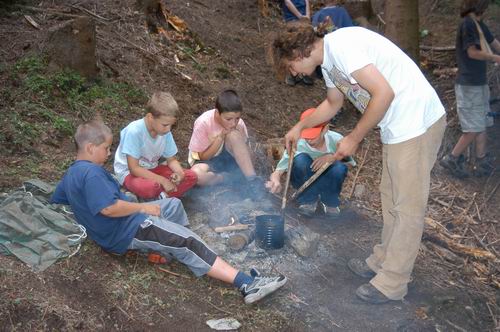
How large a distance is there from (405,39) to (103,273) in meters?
5.69

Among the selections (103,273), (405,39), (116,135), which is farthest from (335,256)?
(405,39)

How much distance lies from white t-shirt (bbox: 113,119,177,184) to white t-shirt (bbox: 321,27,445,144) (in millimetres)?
1687

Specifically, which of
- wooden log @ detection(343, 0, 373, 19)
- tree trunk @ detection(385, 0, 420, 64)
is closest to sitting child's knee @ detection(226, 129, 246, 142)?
tree trunk @ detection(385, 0, 420, 64)

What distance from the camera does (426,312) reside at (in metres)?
3.72

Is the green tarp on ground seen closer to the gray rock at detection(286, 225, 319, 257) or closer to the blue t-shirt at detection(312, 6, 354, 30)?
the gray rock at detection(286, 225, 319, 257)

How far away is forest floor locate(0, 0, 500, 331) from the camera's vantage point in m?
3.40

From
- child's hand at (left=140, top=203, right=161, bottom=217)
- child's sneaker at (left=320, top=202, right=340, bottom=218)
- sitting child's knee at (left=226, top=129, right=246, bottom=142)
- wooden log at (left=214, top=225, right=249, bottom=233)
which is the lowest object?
child's sneaker at (left=320, top=202, right=340, bottom=218)

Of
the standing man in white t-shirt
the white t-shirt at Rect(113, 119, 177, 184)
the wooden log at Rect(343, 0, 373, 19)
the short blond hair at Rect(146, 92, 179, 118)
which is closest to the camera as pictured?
the standing man in white t-shirt

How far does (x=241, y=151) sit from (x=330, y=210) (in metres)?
1.01

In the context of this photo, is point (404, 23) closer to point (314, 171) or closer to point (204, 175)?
point (314, 171)

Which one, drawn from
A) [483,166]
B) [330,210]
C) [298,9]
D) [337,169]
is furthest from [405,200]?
[298,9]

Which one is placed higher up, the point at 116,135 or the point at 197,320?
the point at 116,135

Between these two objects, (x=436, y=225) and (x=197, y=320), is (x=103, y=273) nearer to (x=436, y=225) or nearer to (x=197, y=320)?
(x=197, y=320)

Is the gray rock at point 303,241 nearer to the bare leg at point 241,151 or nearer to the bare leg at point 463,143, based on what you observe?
the bare leg at point 241,151
